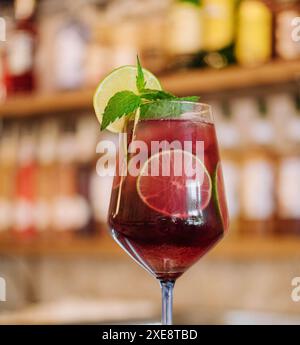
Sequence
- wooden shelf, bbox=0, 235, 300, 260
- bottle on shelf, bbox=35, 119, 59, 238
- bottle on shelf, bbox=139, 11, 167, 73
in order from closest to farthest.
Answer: wooden shelf, bbox=0, 235, 300, 260 → bottle on shelf, bbox=139, 11, 167, 73 → bottle on shelf, bbox=35, 119, 59, 238

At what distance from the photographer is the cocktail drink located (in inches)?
30.0

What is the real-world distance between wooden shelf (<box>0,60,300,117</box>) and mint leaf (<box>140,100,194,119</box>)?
1.13m

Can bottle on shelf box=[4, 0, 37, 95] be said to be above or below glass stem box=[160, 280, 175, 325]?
above

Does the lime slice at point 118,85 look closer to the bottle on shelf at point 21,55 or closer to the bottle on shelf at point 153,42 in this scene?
the bottle on shelf at point 153,42

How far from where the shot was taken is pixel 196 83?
2027mm

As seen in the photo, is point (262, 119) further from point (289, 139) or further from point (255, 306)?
point (255, 306)

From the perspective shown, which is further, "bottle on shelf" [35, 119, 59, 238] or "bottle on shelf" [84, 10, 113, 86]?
"bottle on shelf" [35, 119, 59, 238]

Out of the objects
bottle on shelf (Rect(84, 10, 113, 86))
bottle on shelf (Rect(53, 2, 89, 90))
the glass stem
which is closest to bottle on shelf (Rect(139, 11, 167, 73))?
bottle on shelf (Rect(84, 10, 113, 86))

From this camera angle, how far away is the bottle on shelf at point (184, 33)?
79.3 inches

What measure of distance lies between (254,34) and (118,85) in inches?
46.9

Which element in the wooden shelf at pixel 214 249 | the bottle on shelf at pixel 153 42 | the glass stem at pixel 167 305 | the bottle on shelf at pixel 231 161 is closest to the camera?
the glass stem at pixel 167 305

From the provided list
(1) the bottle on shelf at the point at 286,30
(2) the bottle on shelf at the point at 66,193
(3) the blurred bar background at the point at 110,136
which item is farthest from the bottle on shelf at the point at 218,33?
(2) the bottle on shelf at the point at 66,193

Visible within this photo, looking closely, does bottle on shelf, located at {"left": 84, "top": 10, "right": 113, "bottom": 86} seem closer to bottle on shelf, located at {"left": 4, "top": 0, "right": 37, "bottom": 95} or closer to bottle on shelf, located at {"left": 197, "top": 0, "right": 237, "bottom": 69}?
bottle on shelf, located at {"left": 4, "top": 0, "right": 37, "bottom": 95}
